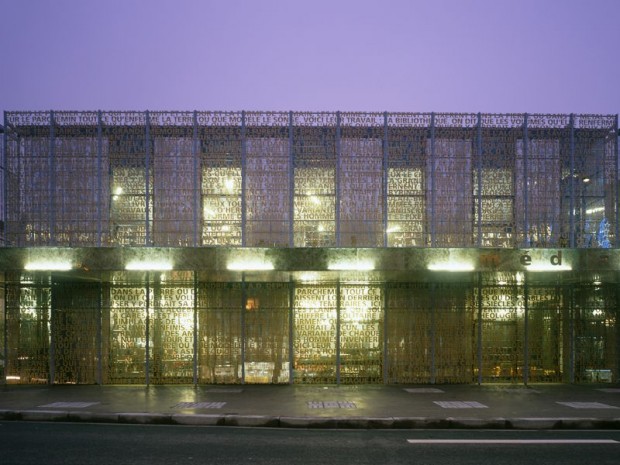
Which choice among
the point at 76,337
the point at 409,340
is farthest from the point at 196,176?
the point at 409,340

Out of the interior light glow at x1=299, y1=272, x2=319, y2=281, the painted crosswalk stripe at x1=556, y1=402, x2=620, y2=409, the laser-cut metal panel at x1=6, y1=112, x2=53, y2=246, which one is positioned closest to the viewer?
the painted crosswalk stripe at x1=556, y1=402, x2=620, y2=409

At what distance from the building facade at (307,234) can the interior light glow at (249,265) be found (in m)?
1.24

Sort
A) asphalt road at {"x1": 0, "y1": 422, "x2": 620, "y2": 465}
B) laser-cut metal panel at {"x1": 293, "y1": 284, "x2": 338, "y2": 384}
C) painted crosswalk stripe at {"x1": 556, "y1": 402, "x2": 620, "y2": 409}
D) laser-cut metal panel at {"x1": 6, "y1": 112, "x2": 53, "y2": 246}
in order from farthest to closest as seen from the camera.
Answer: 1. laser-cut metal panel at {"x1": 293, "y1": 284, "x2": 338, "y2": 384}
2. laser-cut metal panel at {"x1": 6, "y1": 112, "x2": 53, "y2": 246}
3. painted crosswalk stripe at {"x1": 556, "y1": 402, "x2": 620, "y2": 409}
4. asphalt road at {"x1": 0, "y1": 422, "x2": 620, "y2": 465}

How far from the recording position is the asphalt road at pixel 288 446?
8.84 metres

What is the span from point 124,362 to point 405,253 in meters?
7.98

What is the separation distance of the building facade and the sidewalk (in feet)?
2.68

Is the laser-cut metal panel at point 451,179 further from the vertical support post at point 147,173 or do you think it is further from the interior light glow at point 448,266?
the vertical support post at point 147,173

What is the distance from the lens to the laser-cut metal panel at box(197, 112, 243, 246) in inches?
666

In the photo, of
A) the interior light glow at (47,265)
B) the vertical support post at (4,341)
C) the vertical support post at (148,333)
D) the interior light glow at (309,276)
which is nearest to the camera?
the interior light glow at (47,265)

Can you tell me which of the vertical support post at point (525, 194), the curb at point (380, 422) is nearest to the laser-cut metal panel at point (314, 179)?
the vertical support post at point (525, 194)

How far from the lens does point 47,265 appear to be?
15250mm

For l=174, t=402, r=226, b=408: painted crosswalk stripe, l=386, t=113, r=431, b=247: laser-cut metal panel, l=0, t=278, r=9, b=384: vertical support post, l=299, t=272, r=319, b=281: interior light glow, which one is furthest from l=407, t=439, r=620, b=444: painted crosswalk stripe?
l=0, t=278, r=9, b=384: vertical support post

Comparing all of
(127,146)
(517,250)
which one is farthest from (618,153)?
(127,146)

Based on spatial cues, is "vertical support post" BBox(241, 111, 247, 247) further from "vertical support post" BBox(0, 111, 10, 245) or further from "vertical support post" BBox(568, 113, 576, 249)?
"vertical support post" BBox(568, 113, 576, 249)
